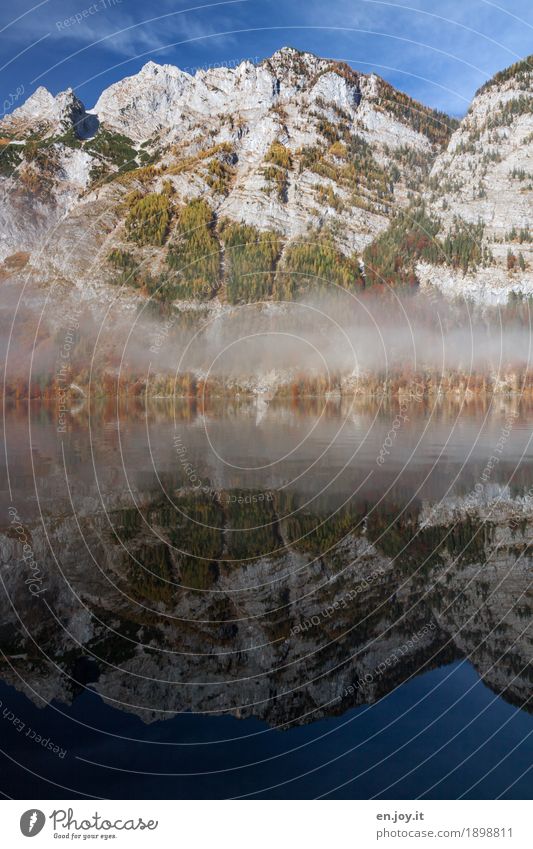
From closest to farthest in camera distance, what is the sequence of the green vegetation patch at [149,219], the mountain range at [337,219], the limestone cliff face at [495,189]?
the limestone cliff face at [495,189], the mountain range at [337,219], the green vegetation patch at [149,219]

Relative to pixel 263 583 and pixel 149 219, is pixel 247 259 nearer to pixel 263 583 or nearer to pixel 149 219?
pixel 149 219

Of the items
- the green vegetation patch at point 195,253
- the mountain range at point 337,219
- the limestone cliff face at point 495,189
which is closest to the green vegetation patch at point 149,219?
the mountain range at point 337,219

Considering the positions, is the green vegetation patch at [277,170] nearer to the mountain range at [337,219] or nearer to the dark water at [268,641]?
the mountain range at [337,219]

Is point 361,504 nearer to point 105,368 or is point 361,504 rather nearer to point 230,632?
point 230,632

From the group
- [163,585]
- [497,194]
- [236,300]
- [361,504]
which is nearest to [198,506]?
[361,504]

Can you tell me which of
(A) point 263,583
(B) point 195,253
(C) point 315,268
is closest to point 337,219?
(C) point 315,268
